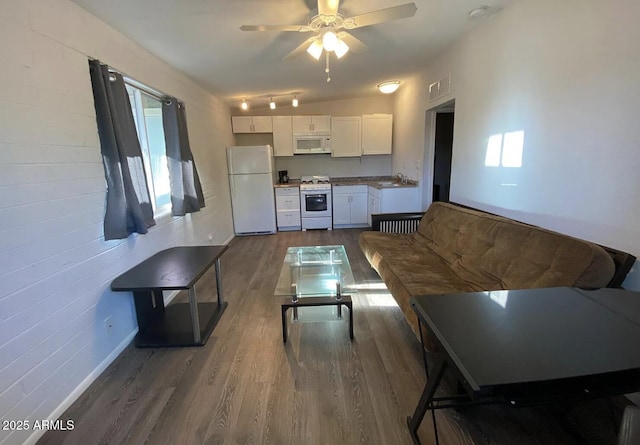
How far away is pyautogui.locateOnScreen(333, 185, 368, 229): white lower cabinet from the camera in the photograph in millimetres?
5316

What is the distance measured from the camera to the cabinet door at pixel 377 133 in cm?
541

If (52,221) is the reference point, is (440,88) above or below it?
Answer: above


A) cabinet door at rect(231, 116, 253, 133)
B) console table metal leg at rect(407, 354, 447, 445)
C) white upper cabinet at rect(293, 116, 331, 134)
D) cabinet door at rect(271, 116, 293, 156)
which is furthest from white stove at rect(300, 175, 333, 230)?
console table metal leg at rect(407, 354, 447, 445)

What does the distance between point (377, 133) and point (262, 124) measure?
7.18 ft

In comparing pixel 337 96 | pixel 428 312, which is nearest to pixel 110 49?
pixel 428 312

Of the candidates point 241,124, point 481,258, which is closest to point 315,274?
point 481,258

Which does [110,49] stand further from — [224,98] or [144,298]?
[224,98]

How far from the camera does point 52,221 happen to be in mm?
1569

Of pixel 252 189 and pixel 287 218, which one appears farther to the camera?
pixel 287 218

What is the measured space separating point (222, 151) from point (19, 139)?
3.51 meters

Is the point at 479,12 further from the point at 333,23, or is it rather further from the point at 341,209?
the point at 341,209

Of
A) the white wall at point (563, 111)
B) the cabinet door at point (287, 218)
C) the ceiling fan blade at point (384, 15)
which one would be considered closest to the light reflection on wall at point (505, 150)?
the white wall at point (563, 111)

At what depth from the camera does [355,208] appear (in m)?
5.39

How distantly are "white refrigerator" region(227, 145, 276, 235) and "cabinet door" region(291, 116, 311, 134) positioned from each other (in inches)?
28.1
